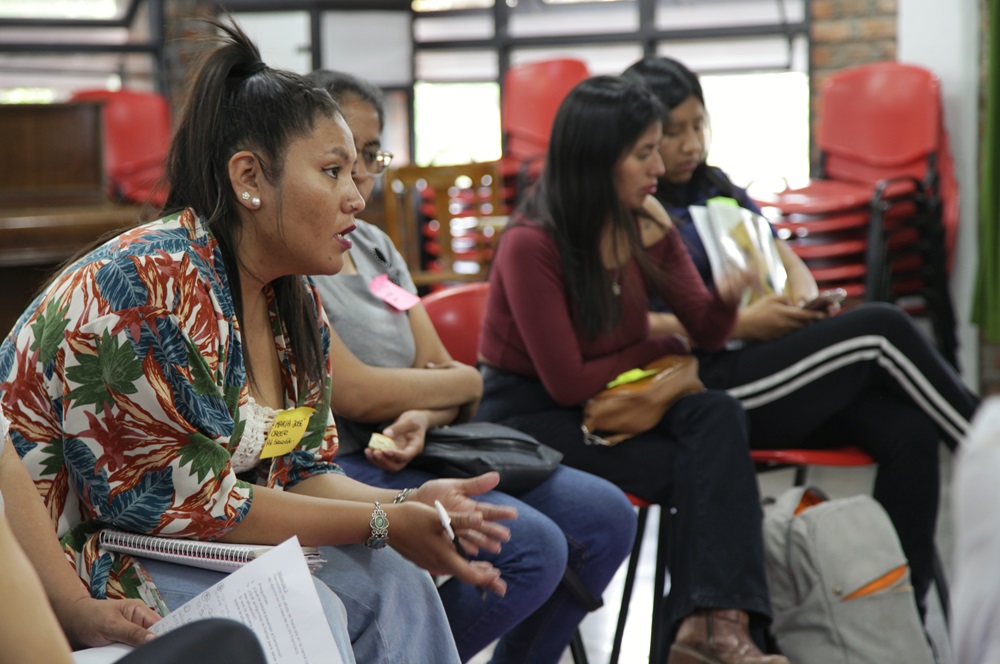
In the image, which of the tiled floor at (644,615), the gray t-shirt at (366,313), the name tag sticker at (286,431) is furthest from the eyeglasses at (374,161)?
the tiled floor at (644,615)

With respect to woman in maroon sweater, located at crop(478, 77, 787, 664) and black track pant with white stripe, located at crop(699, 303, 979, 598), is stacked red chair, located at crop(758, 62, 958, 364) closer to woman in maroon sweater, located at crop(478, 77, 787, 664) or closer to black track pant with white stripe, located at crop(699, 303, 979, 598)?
black track pant with white stripe, located at crop(699, 303, 979, 598)

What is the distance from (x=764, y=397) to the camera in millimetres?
2361

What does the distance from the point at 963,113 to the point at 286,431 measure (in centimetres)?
416

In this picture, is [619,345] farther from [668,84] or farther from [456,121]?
[456,121]

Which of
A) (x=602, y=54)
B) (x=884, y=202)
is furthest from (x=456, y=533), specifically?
(x=602, y=54)

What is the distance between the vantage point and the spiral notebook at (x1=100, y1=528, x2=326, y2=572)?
4.17 feet

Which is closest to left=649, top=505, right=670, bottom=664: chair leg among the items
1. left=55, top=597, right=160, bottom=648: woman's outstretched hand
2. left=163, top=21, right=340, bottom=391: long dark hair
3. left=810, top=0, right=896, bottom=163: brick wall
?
left=163, top=21, right=340, bottom=391: long dark hair

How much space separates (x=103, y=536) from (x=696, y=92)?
5.86 feet

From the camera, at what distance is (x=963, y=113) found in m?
4.80

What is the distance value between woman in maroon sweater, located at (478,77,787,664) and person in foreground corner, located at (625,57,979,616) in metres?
0.12

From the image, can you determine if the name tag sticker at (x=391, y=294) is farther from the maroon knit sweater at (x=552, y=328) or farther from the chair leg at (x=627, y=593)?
the chair leg at (x=627, y=593)

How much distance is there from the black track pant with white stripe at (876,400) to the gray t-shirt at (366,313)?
73 cm

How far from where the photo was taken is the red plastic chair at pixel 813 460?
2275 mm

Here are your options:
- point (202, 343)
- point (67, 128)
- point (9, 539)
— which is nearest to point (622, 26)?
point (67, 128)
